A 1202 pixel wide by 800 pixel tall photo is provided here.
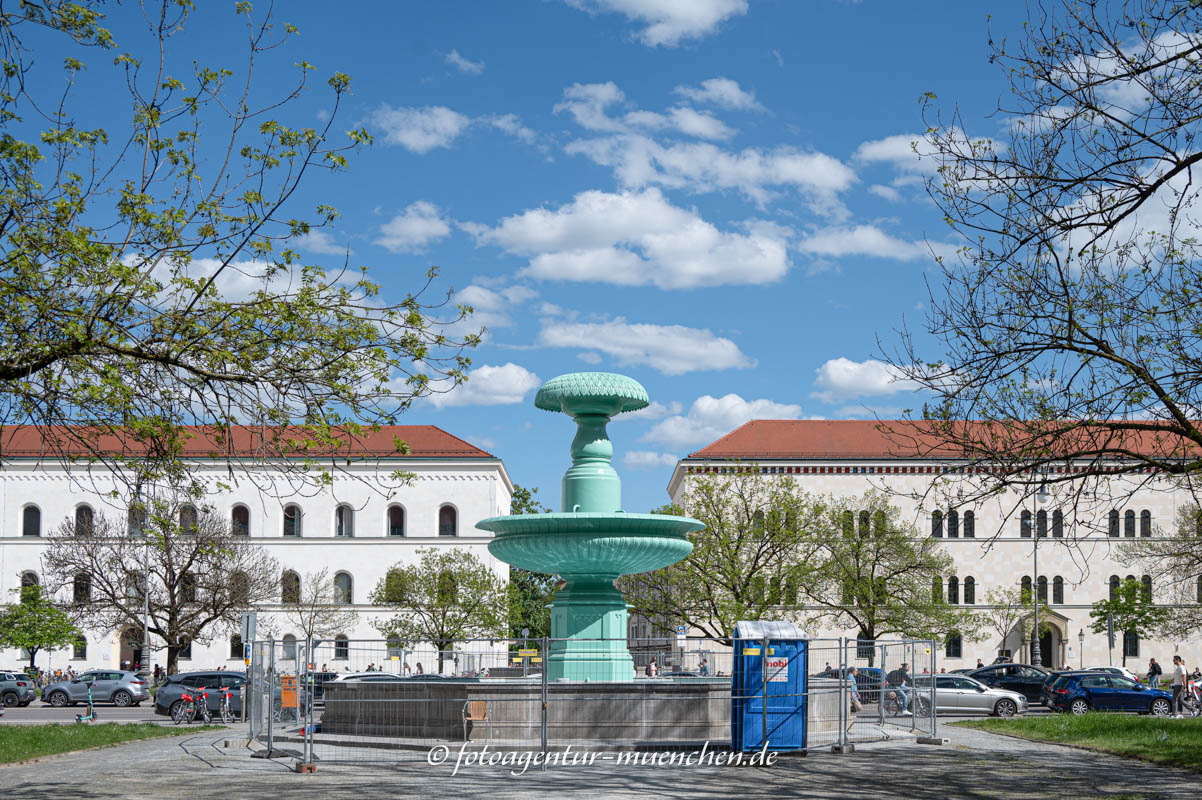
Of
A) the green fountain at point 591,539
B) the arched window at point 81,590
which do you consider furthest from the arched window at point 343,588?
the green fountain at point 591,539

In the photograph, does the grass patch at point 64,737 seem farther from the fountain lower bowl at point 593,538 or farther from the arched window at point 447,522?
the arched window at point 447,522

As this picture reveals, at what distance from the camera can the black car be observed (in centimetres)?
4322

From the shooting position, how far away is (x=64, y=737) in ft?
75.5

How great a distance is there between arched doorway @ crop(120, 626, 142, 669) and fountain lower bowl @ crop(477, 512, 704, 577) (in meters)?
52.8

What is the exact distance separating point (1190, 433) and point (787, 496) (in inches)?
1689

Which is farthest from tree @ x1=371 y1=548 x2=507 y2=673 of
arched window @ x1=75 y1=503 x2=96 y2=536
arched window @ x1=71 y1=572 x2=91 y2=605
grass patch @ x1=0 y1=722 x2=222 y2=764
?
grass patch @ x1=0 y1=722 x2=222 y2=764

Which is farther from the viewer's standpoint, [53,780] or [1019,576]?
[1019,576]

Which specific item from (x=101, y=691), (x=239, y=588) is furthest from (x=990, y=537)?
(x=101, y=691)

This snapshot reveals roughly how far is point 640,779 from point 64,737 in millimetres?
13009

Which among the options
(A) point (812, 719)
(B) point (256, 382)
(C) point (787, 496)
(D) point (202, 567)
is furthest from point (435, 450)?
(B) point (256, 382)

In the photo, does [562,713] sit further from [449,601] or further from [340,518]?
[340,518]

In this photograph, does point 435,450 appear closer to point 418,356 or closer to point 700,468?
point 700,468

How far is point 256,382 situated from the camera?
1163 cm

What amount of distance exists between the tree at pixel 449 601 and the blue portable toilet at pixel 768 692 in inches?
1844
